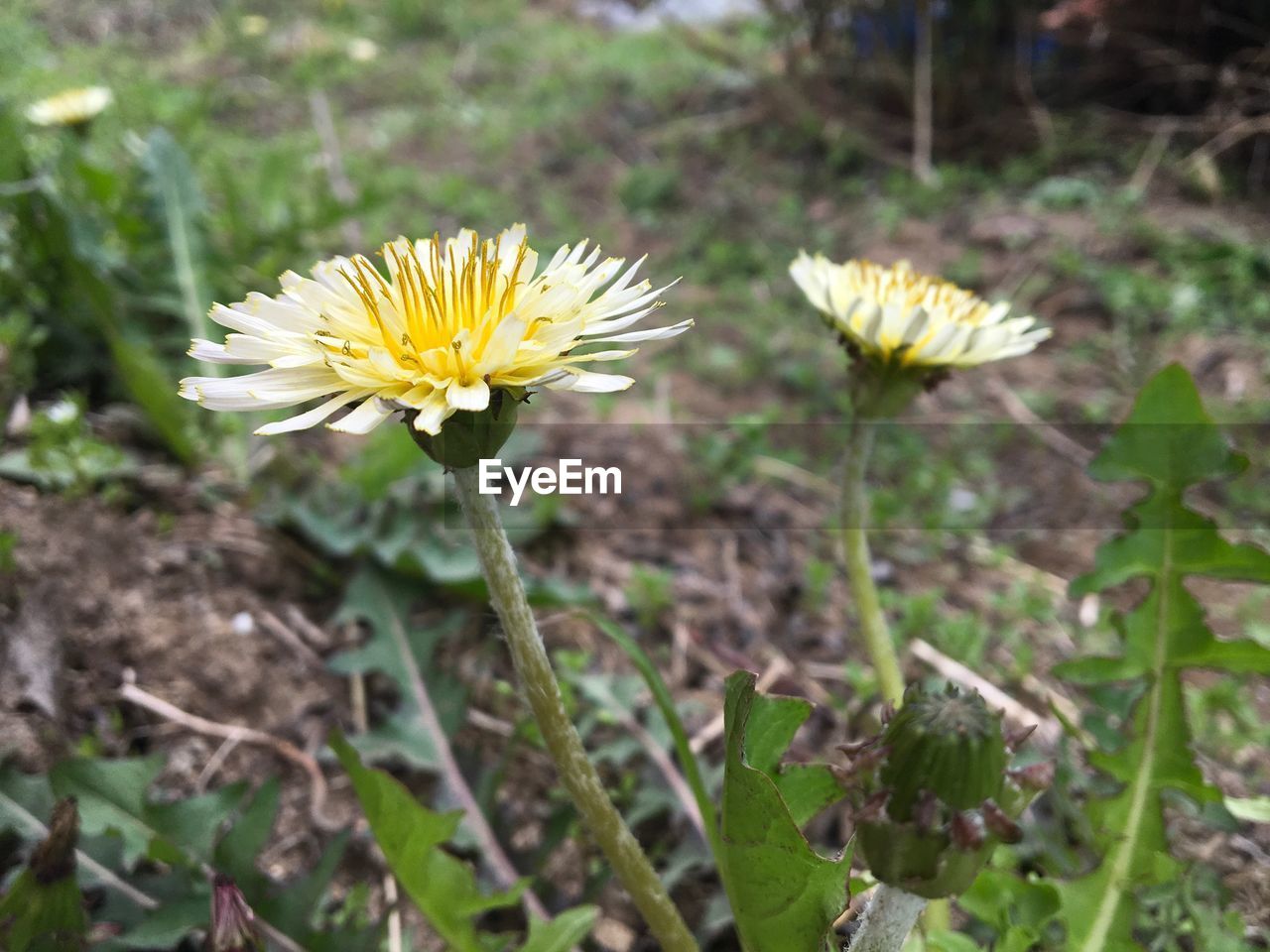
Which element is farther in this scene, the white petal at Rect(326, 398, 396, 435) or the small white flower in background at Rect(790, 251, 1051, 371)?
the small white flower in background at Rect(790, 251, 1051, 371)

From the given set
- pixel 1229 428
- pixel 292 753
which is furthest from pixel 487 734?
pixel 1229 428

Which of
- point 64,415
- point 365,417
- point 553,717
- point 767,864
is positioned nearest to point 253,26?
point 64,415

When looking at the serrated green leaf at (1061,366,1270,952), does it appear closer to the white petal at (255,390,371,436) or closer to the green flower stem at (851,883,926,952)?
the green flower stem at (851,883,926,952)

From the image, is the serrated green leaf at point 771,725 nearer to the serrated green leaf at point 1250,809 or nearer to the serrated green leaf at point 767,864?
the serrated green leaf at point 767,864

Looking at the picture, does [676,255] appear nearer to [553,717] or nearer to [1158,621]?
[1158,621]

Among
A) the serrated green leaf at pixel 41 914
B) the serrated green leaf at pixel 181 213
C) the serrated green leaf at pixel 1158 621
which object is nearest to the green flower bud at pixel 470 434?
the serrated green leaf at pixel 41 914

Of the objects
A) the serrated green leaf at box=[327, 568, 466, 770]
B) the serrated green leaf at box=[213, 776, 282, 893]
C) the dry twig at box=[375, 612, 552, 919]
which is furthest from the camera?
the serrated green leaf at box=[327, 568, 466, 770]

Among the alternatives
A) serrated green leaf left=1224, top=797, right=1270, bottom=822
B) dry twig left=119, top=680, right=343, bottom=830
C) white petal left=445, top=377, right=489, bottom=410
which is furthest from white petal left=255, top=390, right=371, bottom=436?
serrated green leaf left=1224, top=797, right=1270, bottom=822
